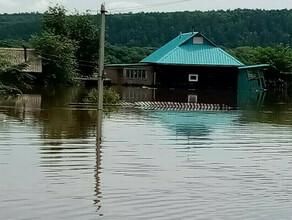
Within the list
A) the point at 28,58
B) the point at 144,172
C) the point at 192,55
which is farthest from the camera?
the point at 192,55

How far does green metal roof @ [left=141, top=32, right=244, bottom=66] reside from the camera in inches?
1587

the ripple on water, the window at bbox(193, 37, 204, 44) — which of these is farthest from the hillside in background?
the ripple on water

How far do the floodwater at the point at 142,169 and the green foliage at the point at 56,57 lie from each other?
2019 centimetres

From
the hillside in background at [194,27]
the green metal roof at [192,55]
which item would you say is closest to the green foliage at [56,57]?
the green metal roof at [192,55]

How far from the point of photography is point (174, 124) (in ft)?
54.3

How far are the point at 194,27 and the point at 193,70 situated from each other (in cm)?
4838

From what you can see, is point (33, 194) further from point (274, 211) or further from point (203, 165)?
point (203, 165)

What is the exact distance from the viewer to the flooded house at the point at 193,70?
4050 centimetres

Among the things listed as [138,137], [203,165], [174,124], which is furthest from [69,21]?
[203,165]

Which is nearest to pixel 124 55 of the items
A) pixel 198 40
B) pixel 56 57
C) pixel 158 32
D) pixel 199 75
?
pixel 198 40

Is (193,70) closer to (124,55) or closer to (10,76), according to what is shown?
(10,76)

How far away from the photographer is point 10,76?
30.3m

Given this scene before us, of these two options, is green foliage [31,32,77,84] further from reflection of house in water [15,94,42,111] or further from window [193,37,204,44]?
reflection of house in water [15,94,42,111]

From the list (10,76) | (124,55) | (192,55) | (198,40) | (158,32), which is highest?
(158,32)
